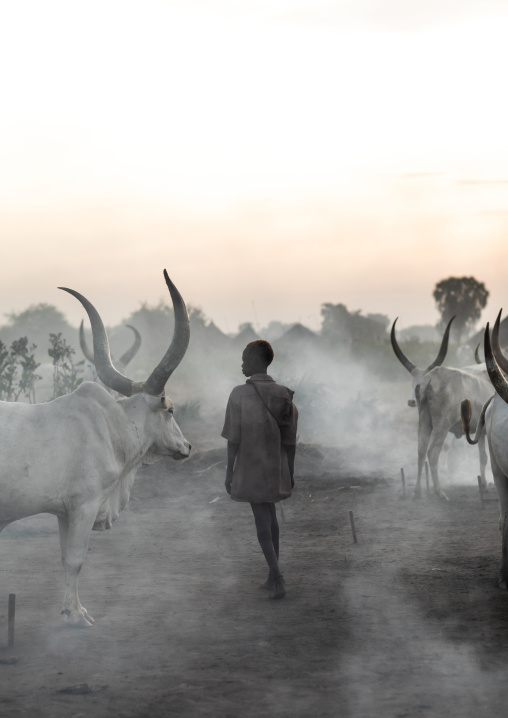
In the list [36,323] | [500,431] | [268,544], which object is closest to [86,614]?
[268,544]

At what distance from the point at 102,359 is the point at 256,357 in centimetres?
100

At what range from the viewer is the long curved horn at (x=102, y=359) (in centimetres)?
597

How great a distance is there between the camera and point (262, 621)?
5324 millimetres

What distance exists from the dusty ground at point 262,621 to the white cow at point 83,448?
1.98 ft

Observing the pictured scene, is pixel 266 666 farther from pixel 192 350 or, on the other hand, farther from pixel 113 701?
pixel 192 350

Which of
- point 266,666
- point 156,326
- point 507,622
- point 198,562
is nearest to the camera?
point 266,666

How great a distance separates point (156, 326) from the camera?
40562mm

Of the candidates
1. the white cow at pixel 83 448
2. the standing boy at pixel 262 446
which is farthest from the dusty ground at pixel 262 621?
the white cow at pixel 83 448

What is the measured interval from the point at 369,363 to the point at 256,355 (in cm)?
2247

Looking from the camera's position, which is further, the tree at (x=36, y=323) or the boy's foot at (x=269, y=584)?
the tree at (x=36, y=323)

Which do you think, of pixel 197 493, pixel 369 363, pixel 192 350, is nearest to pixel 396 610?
pixel 197 493

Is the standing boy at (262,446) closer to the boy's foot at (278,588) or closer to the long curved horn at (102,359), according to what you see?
the boy's foot at (278,588)

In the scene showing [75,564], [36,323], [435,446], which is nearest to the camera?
[75,564]

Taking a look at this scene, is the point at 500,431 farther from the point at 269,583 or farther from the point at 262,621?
the point at 262,621
